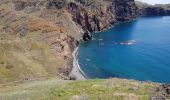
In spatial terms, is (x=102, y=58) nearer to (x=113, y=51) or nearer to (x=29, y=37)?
(x=113, y=51)

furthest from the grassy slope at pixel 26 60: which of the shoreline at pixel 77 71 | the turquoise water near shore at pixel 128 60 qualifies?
the turquoise water near shore at pixel 128 60

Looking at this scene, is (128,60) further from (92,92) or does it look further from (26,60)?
(92,92)

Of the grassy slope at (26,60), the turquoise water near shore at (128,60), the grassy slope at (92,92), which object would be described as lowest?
the turquoise water near shore at (128,60)

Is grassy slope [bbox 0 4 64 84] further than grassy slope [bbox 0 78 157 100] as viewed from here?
Yes

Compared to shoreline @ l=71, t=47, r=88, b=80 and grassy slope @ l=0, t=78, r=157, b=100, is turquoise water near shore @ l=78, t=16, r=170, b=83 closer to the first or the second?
shoreline @ l=71, t=47, r=88, b=80

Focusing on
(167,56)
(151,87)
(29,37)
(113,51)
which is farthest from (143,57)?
(151,87)

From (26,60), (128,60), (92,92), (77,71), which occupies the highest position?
(92,92)

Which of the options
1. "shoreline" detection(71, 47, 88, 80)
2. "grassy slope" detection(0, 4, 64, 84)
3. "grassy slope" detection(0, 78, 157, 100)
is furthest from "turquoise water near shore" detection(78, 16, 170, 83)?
"grassy slope" detection(0, 78, 157, 100)

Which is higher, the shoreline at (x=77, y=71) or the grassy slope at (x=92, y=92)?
the grassy slope at (x=92, y=92)

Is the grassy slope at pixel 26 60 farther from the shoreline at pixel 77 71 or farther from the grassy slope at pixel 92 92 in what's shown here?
the grassy slope at pixel 92 92

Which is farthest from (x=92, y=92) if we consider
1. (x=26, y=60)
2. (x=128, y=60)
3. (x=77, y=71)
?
(x=128, y=60)

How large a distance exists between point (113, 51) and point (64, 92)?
439 feet

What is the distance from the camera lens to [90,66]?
5694 inches

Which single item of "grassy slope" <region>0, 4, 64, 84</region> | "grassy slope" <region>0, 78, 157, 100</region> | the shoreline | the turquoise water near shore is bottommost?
the turquoise water near shore
